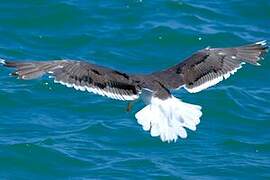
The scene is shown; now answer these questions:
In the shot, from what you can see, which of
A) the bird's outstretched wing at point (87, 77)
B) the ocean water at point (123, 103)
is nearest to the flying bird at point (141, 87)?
the bird's outstretched wing at point (87, 77)

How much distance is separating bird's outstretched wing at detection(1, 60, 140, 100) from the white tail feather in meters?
0.20

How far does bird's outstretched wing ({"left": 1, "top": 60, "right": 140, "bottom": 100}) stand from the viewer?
8.99 metres

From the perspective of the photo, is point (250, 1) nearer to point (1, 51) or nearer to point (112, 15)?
point (112, 15)

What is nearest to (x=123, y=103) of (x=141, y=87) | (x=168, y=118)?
(x=141, y=87)

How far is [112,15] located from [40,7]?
1.00m

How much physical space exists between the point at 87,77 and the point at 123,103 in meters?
2.96

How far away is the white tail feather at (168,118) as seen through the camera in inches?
352

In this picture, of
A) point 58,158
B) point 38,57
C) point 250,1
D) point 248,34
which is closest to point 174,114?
point 58,158

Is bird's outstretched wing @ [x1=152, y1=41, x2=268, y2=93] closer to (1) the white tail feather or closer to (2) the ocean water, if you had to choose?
(1) the white tail feather

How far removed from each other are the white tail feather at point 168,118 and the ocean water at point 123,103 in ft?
5.33

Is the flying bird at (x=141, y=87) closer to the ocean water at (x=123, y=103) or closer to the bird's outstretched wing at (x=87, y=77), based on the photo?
the bird's outstretched wing at (x=87, y=77)

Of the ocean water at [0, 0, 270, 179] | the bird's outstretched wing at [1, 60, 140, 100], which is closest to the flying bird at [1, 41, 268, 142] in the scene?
the bird's outstretched wing at [1, 60, 140, 100]

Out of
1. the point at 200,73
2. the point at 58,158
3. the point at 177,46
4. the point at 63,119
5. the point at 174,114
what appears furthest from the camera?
the point at 177,46

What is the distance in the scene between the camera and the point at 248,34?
13812 millimetres
